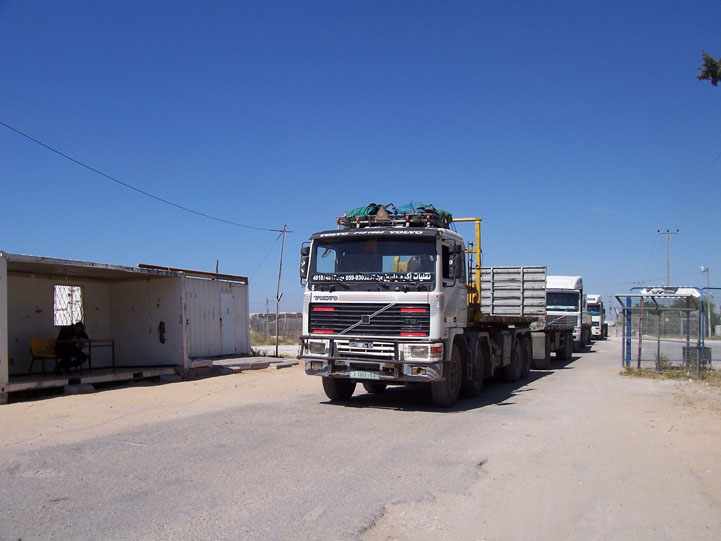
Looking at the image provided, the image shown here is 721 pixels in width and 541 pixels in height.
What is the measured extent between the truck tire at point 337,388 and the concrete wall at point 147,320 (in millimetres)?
6481

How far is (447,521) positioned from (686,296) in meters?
13.5

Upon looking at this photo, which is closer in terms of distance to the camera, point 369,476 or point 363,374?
point 369,476

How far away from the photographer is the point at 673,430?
915cm

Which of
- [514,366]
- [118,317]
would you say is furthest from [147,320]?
[514,366]

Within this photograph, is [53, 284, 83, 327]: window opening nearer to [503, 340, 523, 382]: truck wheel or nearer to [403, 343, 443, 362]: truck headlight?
[403, 343, 443, 362]: truck headlight

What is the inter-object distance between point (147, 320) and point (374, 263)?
360 inches

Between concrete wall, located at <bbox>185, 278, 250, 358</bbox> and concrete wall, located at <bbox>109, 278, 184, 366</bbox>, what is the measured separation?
1842mm

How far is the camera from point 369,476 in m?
6.52

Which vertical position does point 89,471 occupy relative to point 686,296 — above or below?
below

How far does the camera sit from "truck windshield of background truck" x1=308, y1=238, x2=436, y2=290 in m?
10.6

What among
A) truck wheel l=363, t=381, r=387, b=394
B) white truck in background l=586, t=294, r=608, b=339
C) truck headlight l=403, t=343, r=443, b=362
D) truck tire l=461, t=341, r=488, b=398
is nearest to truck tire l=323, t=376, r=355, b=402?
truck wheel l=363, t=381, r=387, b=394

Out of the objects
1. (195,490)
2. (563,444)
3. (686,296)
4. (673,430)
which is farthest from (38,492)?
(686,296)

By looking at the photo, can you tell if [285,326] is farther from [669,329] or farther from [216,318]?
[669,329]

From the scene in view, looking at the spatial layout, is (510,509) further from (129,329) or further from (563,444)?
(129,329)
